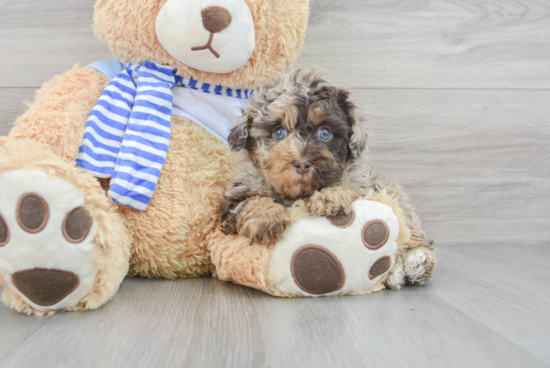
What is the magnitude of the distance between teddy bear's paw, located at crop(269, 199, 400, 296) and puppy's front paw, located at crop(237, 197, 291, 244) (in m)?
0.03

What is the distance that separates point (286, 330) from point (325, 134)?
58 cm

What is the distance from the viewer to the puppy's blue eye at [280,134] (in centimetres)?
126

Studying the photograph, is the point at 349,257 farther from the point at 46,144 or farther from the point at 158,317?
the point at 46,144

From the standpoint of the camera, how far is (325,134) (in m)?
1.27

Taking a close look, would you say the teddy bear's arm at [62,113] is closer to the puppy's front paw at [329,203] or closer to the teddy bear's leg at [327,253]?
the teddy bear's leg at [327,253]

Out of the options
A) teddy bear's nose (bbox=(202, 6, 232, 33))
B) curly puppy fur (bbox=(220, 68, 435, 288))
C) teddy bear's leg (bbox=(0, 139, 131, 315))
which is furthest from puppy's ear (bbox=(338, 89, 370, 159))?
teddy bear's leg (bbox=(0, 139, 131, 315))

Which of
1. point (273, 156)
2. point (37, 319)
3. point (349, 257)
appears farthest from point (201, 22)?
point (37, 319)

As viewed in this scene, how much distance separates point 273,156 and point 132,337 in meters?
0.60

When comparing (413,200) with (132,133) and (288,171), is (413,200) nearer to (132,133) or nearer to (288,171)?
(288,171)

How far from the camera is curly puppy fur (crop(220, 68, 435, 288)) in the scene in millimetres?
1189

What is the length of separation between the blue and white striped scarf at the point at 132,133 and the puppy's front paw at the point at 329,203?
51cm

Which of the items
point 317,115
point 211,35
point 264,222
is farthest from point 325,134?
point 211,35

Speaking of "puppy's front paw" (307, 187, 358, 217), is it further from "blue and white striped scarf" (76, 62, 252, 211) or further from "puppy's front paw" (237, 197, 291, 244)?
"blue and white striped scarf" (76, 62, 252, 211)

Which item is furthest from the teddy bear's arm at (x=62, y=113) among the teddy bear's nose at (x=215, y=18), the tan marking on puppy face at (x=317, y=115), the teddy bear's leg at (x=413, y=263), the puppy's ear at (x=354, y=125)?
the teddy bear's leg at (x=413, y=263)
